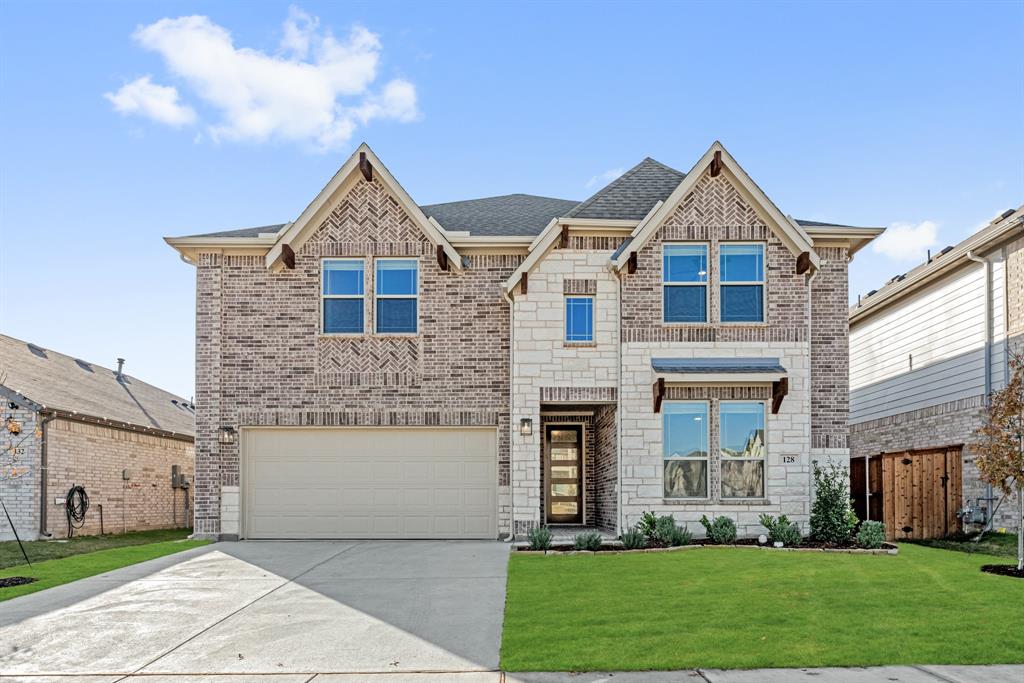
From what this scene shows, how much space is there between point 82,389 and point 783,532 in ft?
56.1

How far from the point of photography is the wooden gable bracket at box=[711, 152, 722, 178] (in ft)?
52.9

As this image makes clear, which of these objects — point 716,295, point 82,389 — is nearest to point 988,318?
point 716,295

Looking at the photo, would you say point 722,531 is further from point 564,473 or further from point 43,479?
point 43,479

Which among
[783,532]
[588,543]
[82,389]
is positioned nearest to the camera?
[588,543]

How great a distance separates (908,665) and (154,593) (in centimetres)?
869

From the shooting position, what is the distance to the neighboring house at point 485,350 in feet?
52.8

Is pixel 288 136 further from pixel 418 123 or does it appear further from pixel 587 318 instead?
pixel 587 318

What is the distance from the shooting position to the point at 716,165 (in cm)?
1617

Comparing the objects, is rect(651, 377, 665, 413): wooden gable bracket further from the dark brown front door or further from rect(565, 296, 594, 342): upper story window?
the dark brown front door

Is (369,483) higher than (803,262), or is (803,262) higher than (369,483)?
(803,262)

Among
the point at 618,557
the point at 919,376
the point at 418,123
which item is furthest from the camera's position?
the point at 919,376

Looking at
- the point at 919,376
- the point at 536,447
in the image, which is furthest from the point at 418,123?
the point at 919,376

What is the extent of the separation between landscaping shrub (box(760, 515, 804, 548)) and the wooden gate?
14.3 feet

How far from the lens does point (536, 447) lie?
1634 centimetres
